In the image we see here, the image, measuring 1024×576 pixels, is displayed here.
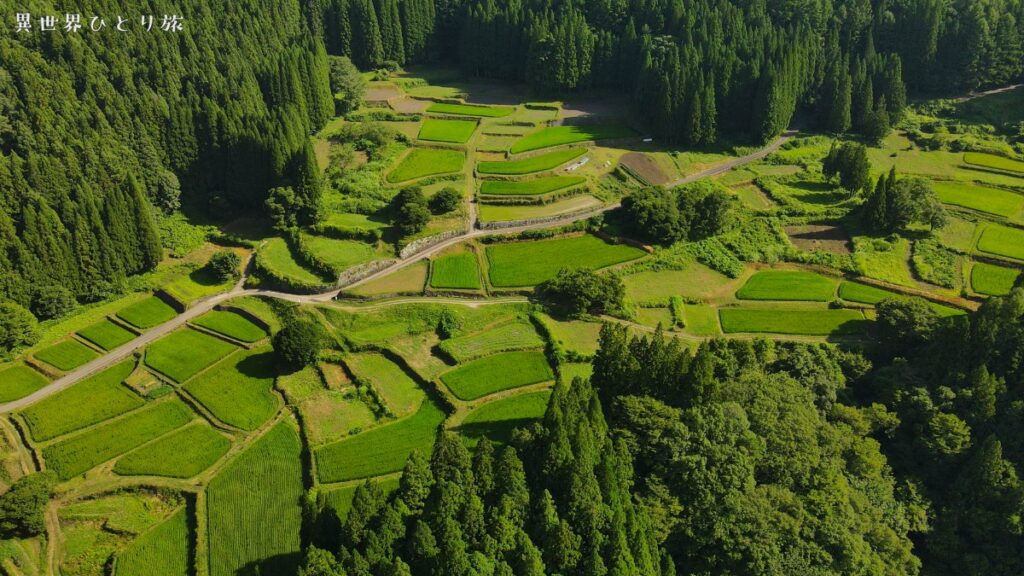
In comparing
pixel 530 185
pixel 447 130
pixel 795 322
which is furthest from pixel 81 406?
pixel 795 322

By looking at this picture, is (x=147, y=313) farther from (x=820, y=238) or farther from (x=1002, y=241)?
(x=1002, y=241)

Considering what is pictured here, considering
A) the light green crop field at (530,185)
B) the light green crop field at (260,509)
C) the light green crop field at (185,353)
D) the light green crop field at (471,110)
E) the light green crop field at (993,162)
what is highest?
the light green crop field at (471,110)

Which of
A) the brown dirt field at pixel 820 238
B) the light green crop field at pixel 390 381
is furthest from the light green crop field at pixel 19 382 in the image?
the brown dirt field at pixel 820 238

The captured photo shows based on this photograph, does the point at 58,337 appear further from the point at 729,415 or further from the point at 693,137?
the point at 693,137

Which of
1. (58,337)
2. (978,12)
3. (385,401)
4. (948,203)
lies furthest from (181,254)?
(978,12)

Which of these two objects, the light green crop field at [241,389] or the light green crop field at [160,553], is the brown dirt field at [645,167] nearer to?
the light green crop field at [241,389]

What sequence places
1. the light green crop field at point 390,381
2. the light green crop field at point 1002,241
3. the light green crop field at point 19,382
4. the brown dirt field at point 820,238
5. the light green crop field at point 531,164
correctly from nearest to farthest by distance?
the light green crop field at point 390,381
the light green crop field at point 19,382
the light green crop field at point 1002,241
the brown dirt field at point 820,238
the light green crop field at point 531,164
